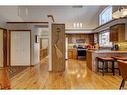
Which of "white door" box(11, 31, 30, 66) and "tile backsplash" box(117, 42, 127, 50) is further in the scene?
"white door" box(11, 31, 30, 66)

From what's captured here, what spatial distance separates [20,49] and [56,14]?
11.4ft

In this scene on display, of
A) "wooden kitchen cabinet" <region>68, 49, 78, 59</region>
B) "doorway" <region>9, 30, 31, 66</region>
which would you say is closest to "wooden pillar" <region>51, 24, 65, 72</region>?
"doorway" <region>9, 30, 31, 66</region>

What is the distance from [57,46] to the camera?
28.5ft

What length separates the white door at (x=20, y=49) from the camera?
1035 centimetres

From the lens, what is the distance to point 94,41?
51.2 feet

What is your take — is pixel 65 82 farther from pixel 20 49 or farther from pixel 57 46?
pixel 20 49

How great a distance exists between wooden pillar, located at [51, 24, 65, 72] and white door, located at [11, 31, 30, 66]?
2.20 meters

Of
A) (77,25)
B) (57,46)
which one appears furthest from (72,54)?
(57,46)

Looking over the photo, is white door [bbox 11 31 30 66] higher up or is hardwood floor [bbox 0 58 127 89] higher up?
white door [bbox 11 31 30 66]

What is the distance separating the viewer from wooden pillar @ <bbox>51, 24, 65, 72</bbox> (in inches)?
340

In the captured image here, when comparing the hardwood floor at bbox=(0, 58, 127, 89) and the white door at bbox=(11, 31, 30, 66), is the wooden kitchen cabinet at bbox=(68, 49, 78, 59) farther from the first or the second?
the hardwood floor at bbox=(0, 58, 127, 89)

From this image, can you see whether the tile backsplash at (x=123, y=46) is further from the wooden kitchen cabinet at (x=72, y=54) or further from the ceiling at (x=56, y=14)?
the wooden kitchen cabinet at (x=72, y=54)

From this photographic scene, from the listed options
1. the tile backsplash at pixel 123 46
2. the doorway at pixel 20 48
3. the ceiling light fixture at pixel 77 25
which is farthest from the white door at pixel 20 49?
the ceiling light fixture at pixel 77 25
